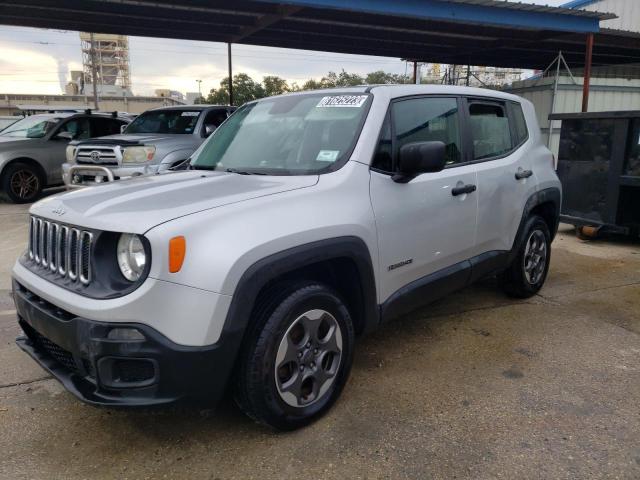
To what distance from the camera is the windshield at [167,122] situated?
8.83m

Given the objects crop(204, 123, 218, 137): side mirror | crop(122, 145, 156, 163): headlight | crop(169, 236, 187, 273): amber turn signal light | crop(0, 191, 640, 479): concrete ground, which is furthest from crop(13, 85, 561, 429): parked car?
crop(204, 123, 218, 137): side mirror

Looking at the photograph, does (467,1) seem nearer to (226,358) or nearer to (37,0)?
(37,0)

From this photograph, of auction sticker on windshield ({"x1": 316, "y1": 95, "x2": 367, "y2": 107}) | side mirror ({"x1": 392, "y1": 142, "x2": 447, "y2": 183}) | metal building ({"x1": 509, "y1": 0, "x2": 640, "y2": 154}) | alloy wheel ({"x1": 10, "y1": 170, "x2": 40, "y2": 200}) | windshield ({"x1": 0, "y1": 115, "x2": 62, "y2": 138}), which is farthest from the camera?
metal building ({"x1": 509, "y1": 0, "x2": 640, "y2": 154})

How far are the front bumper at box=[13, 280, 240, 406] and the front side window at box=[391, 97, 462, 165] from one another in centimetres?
175

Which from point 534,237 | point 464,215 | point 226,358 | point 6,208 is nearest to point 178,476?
point 226,358

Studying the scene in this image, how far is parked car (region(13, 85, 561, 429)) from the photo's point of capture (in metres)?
2.21

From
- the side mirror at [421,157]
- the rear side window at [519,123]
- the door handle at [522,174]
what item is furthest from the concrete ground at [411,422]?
the rear side window at [519,123]

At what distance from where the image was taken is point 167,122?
9.08 metres

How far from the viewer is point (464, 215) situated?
3.66 meters

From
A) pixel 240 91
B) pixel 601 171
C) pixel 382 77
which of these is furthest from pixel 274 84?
pixel 601 171

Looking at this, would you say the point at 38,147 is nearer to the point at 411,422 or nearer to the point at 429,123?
the point at 429,123

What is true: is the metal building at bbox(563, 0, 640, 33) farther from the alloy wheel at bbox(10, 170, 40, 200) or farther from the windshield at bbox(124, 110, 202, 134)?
the alloy wheel at bbox(10, 170, 40, 200)

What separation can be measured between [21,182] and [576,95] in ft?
43.6

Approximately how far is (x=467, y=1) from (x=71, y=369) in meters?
10.3
